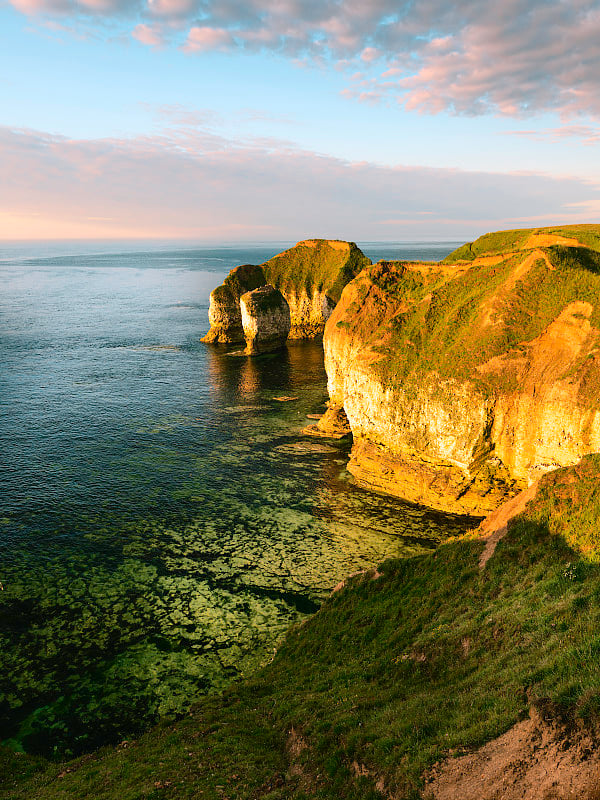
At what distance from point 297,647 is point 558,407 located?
86.8ft

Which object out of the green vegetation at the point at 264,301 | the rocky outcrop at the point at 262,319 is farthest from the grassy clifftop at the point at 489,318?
the green vegetation at the point at 264,301

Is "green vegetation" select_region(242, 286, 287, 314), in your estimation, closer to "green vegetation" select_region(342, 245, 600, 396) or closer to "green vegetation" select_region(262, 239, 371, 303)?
"green vegetation" select_region(262, 239, 371, 303)

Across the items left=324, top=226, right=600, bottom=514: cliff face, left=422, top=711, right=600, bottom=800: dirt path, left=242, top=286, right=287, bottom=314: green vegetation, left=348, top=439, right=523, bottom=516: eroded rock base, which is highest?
left=242, top=286, right=287, bottom=314: green vegetation

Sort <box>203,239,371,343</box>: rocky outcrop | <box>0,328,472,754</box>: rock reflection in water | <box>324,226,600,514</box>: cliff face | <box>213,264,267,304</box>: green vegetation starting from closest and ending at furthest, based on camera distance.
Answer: <box>0,328,472,754</box>: rock reflection in water, <box>324,226,600,514</box>: cliff face, <box>213,264,267,304</box>: green vegetation, <box>203,239,371,343</box>: rocky outcrop

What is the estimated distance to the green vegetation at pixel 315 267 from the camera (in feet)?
432

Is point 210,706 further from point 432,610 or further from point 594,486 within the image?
point 594,486

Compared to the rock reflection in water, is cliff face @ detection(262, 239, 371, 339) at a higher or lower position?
higher

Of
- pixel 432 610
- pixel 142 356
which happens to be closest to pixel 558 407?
pixel 432 610

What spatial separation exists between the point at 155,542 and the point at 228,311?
8813 centimetres

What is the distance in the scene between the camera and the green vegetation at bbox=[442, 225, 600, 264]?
66.4 meters

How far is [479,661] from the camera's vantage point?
19359 millimetres

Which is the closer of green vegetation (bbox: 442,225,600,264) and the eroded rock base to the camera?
the eroded rock base

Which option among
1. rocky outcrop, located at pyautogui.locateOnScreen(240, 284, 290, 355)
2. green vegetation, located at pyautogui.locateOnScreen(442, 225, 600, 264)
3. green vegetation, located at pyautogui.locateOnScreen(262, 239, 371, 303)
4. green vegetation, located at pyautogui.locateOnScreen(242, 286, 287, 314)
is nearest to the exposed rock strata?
green vegetation, located at pyautogui.locateOnScreen(442, 225, 600, 264)

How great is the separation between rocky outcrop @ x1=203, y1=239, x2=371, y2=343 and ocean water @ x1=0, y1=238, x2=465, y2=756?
5519 centimetres
